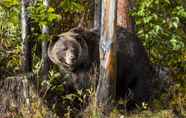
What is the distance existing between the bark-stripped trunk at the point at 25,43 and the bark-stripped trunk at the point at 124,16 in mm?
1899

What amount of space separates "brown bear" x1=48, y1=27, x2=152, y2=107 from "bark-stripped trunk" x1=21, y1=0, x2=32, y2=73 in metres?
0.27

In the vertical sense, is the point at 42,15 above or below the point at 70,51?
above

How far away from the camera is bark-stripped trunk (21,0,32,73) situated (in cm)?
605

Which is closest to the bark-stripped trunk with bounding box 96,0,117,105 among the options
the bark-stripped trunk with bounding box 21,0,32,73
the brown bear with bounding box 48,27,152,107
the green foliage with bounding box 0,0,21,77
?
the brown bear with bounding box 48,27,152,107

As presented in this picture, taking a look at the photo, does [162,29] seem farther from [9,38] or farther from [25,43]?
[9,38]

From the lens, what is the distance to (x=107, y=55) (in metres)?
5.79

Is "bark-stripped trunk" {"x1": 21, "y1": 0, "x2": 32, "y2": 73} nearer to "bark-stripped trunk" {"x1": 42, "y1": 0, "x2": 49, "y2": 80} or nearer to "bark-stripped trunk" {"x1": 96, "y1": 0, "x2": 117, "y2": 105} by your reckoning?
"bark-stripped trunk" {"x1": 42, "y1": 0, "x2": 49, "y2": 80}

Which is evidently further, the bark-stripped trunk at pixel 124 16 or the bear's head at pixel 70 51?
the bark-stripped trunk at pixel 124 16

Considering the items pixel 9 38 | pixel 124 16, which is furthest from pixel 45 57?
pixel 124 16

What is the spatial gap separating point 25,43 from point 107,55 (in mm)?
1097

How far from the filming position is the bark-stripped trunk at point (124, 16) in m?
7.68

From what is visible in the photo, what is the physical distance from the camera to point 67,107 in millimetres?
5891

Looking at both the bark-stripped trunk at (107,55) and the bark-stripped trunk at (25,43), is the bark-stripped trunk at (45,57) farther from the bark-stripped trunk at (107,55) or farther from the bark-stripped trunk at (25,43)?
the bark-stripped trunk at (107,55)

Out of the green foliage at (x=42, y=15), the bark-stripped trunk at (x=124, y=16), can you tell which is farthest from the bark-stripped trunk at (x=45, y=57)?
the bark-stripped trunk at (x=124, y=16)
